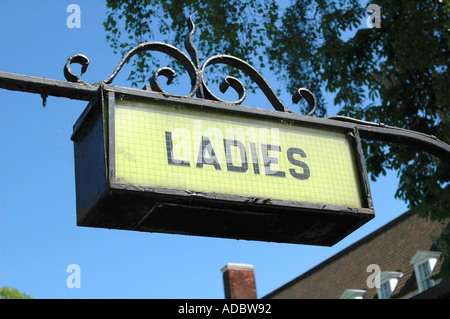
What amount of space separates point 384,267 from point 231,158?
23433 millimetres

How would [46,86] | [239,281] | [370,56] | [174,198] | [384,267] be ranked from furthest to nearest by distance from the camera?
[239,281] → [384,267] → [370,56] → [46,86] → [174,198]

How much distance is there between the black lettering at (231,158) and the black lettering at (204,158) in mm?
50

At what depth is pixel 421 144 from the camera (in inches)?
139

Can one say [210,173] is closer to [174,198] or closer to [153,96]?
[174,198]

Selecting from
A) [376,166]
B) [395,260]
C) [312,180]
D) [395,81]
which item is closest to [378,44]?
[395,81]

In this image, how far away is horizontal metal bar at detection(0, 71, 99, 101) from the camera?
2.66 meters

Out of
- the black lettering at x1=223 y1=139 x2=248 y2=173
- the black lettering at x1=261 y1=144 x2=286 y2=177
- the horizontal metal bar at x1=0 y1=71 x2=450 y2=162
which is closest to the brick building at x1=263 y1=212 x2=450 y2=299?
the horizontal metal bar at x1=0 y1=71 x2=450 y2=162

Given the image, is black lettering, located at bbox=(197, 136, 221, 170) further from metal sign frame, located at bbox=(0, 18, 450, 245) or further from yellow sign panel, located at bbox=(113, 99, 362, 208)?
metal sign frame, located at bbox=(0, 18, 450, 245)

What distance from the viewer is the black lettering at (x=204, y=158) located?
2.71 m

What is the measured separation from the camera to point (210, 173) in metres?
2.71

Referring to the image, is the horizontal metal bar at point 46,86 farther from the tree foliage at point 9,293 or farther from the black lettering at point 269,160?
the tree foliage at point 9,293

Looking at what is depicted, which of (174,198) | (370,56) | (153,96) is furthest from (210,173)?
(370,56)

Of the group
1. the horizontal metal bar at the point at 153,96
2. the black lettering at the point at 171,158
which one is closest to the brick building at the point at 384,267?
the horizontal metal bar at the point at 153,96
